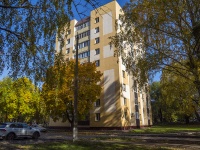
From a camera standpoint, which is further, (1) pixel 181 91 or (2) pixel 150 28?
(1) pixel 181 91

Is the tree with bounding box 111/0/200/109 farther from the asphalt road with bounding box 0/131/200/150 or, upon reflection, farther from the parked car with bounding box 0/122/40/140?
the parked car with bounding box 0/122/40/140

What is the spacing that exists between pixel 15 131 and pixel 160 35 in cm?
1508

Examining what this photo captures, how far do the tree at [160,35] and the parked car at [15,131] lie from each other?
11.7 meters

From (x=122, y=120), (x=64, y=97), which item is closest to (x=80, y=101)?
(x=64, y=97)

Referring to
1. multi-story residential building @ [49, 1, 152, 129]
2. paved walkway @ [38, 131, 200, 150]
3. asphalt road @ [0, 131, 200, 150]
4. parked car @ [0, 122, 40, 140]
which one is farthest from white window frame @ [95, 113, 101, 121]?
parked car @ [0, 122, 40, 140]

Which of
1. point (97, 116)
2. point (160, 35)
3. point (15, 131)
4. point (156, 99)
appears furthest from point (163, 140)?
Result: point (156, 99)

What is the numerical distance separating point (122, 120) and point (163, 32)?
22011 mm

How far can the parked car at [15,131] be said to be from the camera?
56.1 ft

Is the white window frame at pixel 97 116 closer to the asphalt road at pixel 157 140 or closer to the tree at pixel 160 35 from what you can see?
the asphalt road at pixel 157 140

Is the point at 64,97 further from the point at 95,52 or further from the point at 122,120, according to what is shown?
the point at 95,52

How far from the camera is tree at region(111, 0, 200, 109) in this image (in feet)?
35.8

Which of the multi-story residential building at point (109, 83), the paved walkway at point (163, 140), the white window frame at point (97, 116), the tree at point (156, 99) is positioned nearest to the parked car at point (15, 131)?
the paved walkway at point (163, 140)

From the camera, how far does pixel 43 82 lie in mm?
6965

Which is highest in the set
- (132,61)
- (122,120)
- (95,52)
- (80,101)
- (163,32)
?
(95,52)
